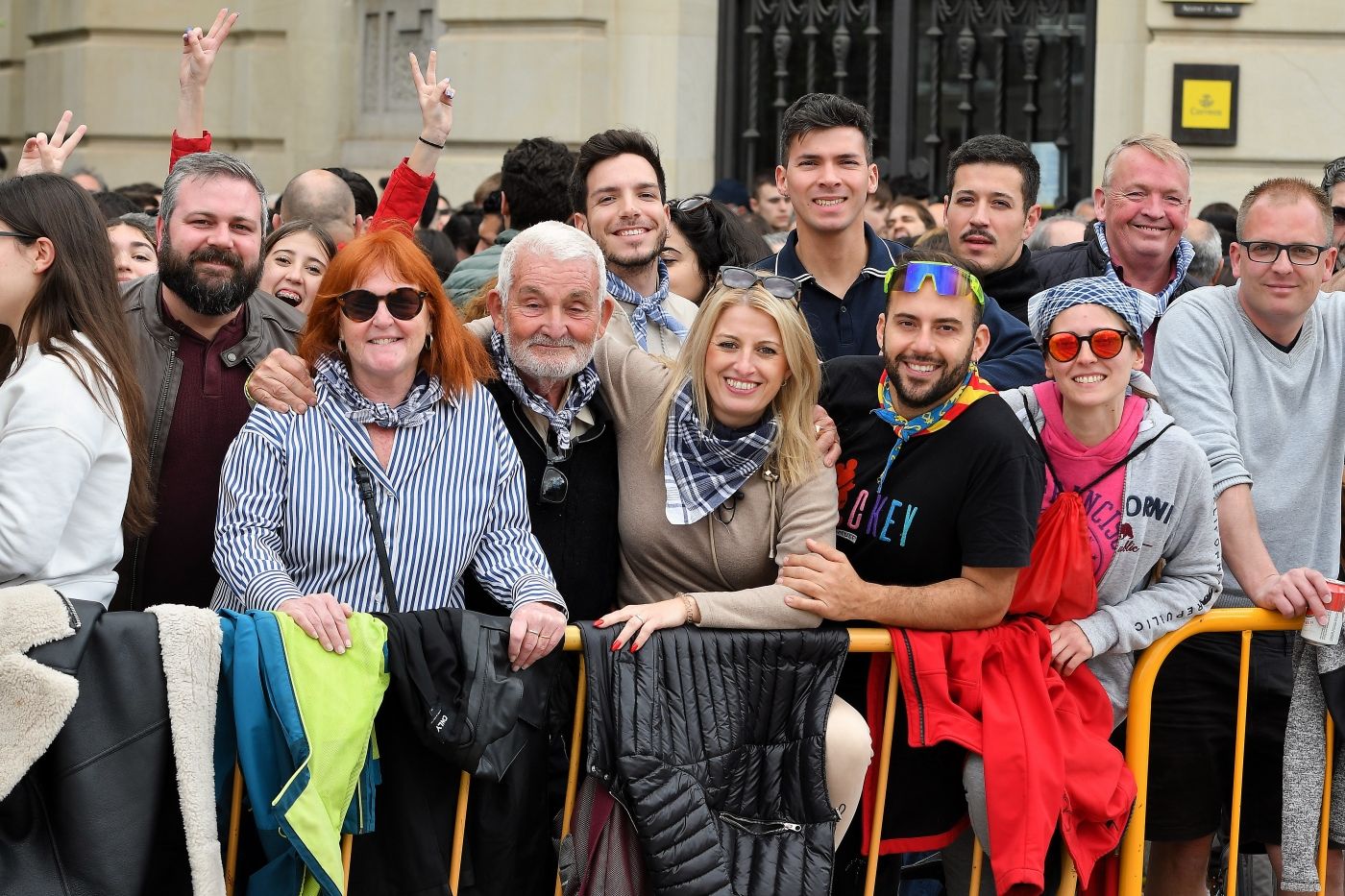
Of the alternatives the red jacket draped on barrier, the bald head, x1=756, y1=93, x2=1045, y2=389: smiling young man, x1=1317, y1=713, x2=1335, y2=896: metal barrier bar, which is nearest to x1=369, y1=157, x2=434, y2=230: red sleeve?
the bald head

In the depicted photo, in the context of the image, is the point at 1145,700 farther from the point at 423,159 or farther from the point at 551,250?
the point at 423,159

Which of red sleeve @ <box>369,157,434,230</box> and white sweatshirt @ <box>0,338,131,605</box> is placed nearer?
white sweatshirt @ <box>0,338,131,605</box>

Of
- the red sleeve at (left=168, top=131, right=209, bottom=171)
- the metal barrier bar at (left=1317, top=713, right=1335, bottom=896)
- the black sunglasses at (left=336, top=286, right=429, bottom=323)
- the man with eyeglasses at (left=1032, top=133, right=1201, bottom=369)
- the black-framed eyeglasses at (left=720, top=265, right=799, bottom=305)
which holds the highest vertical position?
the red sleeve at (left=168, top=131, right=209, bottom=171)

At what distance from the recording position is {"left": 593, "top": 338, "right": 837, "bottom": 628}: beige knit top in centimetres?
418

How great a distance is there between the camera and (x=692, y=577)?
4.39 metres

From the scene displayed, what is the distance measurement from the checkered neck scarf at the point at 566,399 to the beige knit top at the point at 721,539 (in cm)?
14

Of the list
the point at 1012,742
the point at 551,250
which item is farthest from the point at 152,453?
the point at 1012,742

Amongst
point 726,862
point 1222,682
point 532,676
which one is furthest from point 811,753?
point 1222,682

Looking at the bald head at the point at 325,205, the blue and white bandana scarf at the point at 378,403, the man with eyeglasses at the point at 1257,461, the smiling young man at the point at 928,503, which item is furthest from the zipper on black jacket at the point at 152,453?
the man with eyeglasses at the point at 1257,461

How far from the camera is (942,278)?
4.42 m

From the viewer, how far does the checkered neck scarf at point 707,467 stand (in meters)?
4.30

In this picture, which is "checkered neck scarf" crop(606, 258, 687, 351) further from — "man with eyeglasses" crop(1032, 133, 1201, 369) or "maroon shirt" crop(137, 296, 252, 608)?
"man with eyeglasses" crop(1032, 133, 1201, 369)

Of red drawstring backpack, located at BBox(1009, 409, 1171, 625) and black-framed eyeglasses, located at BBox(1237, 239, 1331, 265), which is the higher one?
black-framed eyeglasses, located at BBox(1237, 239, 1331, 265)

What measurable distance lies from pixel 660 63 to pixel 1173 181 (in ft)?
17.9
